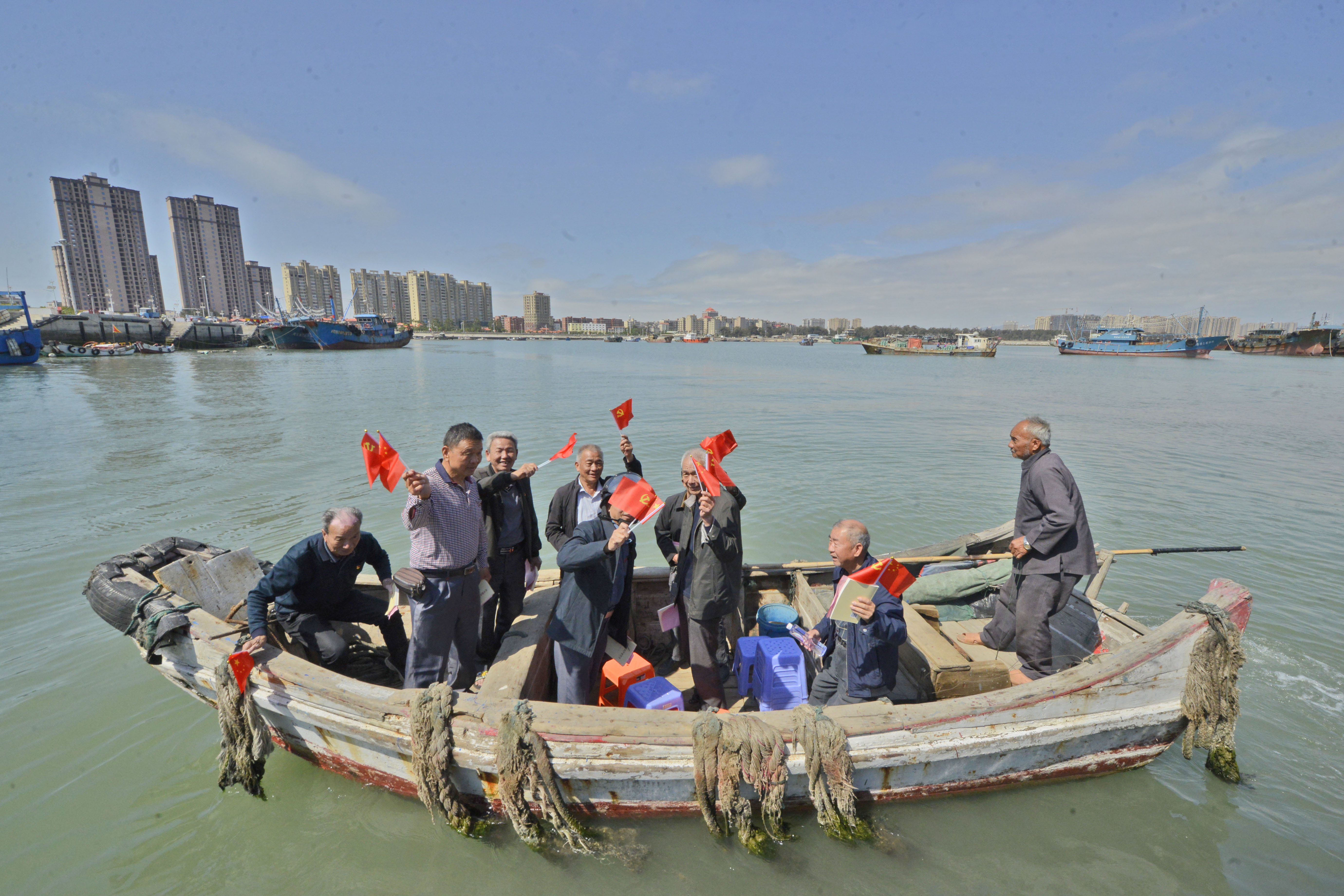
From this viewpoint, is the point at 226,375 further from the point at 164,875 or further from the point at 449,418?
the point at 164,875

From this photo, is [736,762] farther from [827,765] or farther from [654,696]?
[654,696]

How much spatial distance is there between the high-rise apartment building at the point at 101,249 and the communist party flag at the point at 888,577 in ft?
488

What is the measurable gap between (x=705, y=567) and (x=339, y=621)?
2823mm

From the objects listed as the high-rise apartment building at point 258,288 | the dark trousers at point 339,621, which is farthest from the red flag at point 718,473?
the high-rise apartment building at point 258,288

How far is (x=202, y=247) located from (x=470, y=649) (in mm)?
163413

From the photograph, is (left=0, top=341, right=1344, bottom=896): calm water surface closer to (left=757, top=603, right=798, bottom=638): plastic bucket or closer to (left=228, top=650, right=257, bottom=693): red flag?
(left=228, top=650, right=257, bottom=693): red flag

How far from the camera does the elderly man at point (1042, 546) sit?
153 inches

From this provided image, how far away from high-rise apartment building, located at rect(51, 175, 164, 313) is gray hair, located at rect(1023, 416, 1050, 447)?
5861 inches

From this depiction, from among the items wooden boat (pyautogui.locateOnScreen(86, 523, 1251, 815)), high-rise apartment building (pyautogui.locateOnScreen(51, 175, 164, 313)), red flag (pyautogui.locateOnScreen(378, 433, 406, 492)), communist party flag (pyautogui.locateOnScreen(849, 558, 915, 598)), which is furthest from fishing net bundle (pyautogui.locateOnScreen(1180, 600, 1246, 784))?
high-rise apartment building (pyautogui.locateOnScreen(51, 175, 164, 313))

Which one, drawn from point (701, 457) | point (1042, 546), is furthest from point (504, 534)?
point (1042, 546)

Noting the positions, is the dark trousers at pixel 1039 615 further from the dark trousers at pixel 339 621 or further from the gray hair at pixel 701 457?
the dark trousers at pixel 339 621

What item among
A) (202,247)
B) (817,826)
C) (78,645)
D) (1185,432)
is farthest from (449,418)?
(202,247)

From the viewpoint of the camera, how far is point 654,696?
376 cm

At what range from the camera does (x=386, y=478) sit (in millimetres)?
3195
